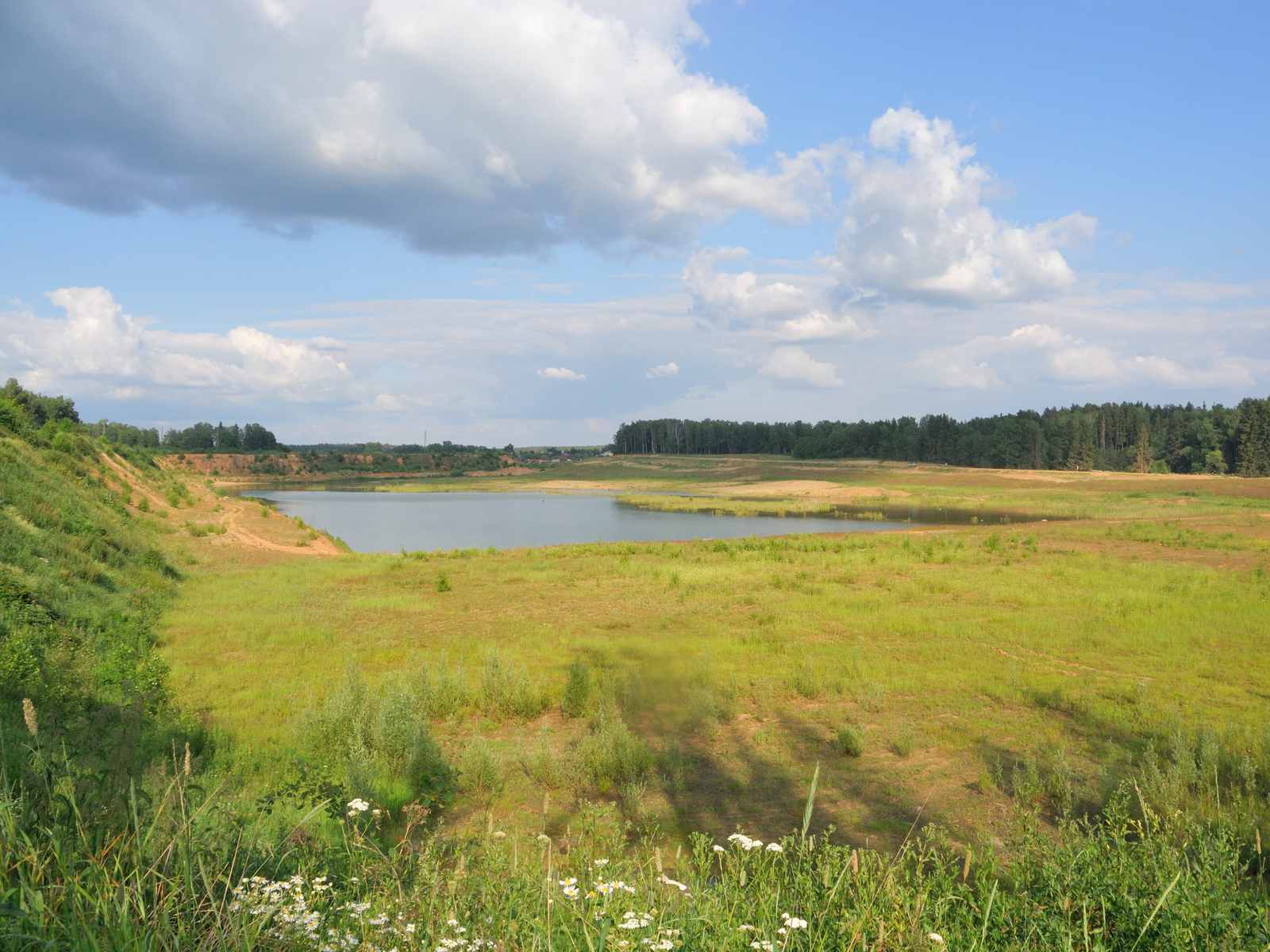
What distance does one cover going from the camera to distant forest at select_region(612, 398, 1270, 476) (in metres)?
81.2

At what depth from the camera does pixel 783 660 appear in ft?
36.3

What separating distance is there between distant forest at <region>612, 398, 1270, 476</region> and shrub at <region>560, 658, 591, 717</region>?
95.1m

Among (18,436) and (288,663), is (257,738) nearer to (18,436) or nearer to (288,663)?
(288,663)

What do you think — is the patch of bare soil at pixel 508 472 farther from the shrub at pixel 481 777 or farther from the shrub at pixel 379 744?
the shrub at pixel 481 777

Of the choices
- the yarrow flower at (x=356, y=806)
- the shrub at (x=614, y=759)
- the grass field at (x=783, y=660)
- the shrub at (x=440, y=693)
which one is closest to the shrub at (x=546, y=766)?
the grass field at (x=783, y=660)

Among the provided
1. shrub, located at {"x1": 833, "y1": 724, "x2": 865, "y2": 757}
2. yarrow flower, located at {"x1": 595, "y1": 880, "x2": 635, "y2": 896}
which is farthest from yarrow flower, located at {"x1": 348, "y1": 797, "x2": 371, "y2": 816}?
shrub, located at {"x1": 833, "y1": 724, "x2": 865, "y2": 757}

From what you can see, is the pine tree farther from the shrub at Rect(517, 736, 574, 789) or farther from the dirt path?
the shrub at Rect(517, 736, 574, 789)

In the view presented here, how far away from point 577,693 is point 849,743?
347 cm

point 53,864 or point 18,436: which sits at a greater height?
point 18,436

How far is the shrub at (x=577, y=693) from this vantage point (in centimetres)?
877

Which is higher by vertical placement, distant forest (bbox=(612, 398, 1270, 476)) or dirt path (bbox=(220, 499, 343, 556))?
distant forest (bbox=(612, 398, 1270, 476))

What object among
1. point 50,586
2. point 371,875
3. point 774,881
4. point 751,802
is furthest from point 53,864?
point 50,586

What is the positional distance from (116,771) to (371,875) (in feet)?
6.72

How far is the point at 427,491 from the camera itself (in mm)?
85125
